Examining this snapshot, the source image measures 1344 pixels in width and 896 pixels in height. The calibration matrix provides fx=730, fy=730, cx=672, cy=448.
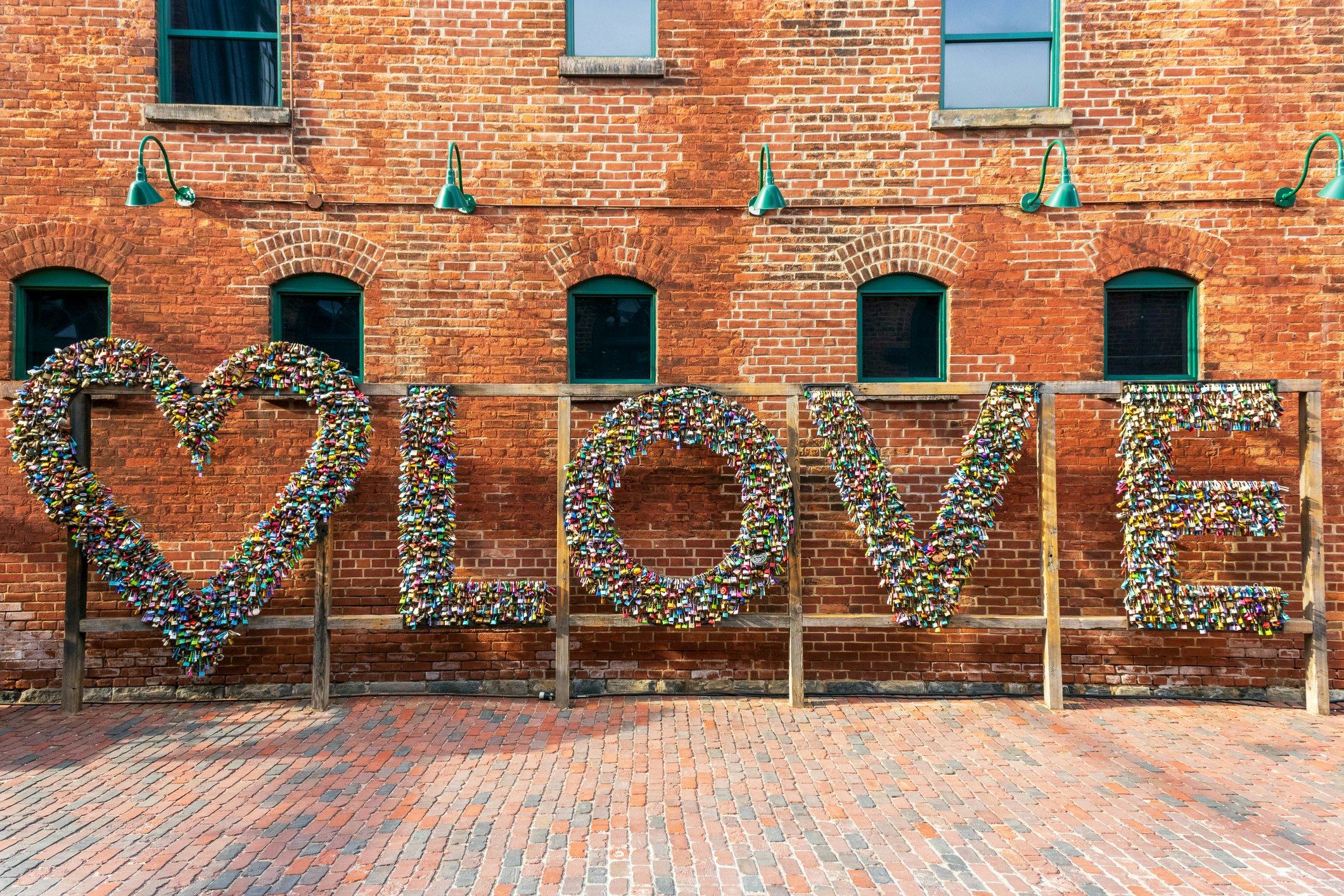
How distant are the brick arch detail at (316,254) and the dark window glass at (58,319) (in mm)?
1515

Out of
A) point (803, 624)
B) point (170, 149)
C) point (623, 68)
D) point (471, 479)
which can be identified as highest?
point (623, 68)

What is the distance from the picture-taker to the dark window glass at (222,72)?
6.82 m

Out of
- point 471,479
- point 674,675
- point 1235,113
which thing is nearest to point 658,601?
point 674,675

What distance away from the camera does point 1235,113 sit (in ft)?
22.2

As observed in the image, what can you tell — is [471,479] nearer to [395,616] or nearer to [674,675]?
[395,616]

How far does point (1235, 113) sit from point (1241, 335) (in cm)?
206

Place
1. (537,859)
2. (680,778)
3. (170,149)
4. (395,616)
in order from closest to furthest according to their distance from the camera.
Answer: (537,859)
(680,778)
(395,616)
(170,149)

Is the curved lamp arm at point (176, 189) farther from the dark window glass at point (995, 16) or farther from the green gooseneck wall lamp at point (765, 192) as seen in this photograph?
the dark window glass at point (995, 16)

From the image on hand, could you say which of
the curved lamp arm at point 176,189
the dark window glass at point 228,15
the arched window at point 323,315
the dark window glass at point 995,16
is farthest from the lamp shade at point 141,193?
the dark window glass at point 995,16

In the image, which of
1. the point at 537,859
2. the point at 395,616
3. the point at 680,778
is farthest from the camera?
the point at 395,616

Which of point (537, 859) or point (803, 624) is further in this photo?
point (803, 624)

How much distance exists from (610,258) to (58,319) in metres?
5.08

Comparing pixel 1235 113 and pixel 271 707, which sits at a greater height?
pixel 1235 113

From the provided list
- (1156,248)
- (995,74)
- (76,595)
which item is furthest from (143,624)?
(1156,248)
